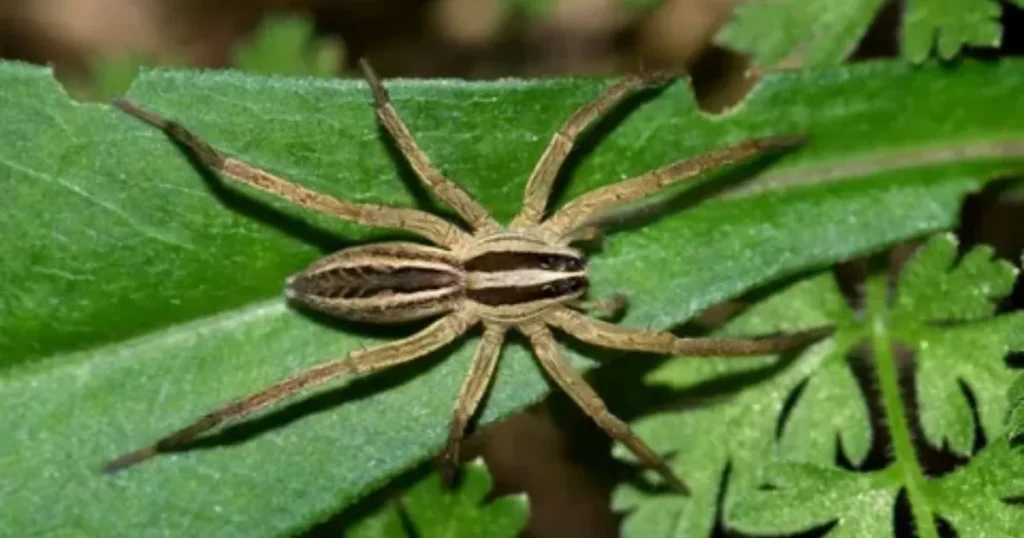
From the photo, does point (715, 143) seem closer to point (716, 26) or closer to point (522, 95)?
point (522, 95)

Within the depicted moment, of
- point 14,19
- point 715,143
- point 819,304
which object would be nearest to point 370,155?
point 715,143

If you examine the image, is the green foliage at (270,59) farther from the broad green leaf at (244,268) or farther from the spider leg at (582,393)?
the spider leg at (582,393)

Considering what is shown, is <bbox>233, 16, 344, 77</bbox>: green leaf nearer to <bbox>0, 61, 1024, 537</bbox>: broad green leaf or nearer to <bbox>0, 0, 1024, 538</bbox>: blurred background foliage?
<bbox>0, 0, 1024, 538</bbox>: blurred background foliage

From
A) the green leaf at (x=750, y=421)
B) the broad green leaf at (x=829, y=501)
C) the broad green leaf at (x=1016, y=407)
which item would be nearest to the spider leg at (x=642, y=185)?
the green leaf at (x=750, y=421)

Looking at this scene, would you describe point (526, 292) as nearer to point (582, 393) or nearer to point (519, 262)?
point (519, 262)

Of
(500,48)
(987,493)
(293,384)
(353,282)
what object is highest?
(500,48)

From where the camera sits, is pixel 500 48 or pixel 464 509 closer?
pixel 464 509

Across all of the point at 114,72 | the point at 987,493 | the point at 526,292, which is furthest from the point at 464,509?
the point at 114,72
